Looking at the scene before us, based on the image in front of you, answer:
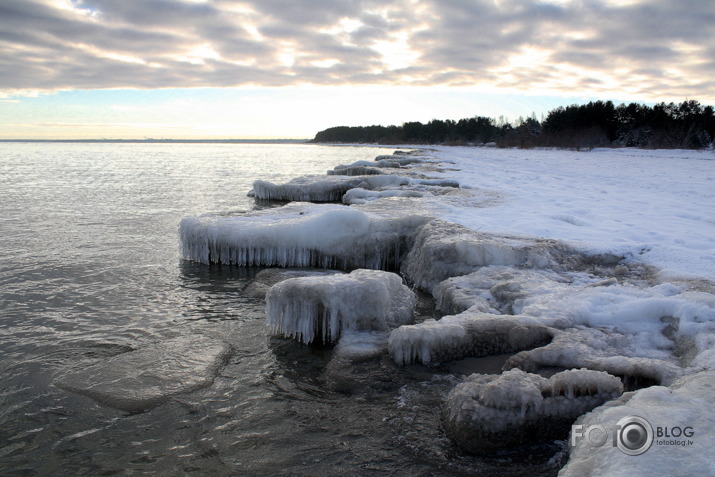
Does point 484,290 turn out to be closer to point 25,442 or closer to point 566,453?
point 566,453

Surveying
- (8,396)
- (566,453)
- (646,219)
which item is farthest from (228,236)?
(646,219)

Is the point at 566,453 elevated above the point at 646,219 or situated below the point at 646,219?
below

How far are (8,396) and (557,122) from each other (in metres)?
84.3

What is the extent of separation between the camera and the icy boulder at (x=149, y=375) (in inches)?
182

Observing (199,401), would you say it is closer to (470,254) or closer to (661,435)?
(661,435)

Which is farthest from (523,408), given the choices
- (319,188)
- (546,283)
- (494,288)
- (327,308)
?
(319,188)

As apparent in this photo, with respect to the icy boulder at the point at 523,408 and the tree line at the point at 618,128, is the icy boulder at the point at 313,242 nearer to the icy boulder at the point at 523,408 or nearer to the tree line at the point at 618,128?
the icy boulder at the point at 523,408

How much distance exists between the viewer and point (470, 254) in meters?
7.73

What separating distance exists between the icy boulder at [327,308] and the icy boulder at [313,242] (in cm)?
345

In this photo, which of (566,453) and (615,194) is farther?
(615,194)

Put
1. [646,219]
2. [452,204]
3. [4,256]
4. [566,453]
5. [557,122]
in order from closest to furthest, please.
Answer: [566,453] < [4,256] < [646,219] < [452,204] < [557,122]

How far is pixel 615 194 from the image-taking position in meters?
15.3

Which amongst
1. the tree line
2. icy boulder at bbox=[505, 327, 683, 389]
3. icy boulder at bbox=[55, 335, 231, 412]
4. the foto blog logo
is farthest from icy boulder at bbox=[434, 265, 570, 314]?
the tree line

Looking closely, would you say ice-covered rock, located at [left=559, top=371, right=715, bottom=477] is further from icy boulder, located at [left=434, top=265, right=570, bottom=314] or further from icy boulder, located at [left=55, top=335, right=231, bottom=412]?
icy boulder, located at [left=55, top=335, right=231, bottom=412]
